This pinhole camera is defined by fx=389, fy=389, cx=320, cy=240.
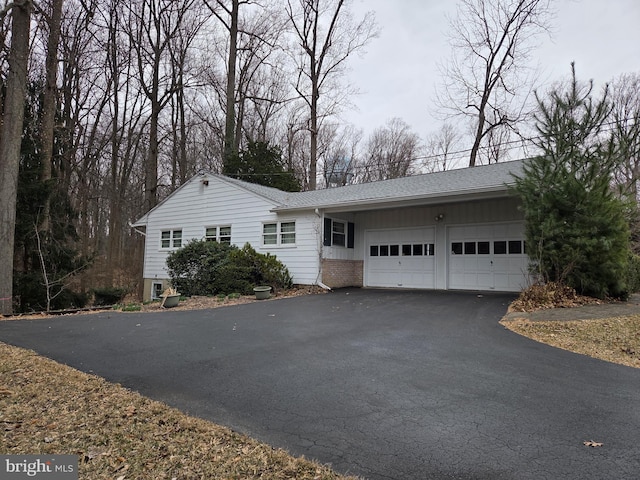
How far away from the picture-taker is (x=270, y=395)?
377cm

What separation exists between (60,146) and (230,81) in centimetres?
1016

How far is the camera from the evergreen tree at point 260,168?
73.3 feet

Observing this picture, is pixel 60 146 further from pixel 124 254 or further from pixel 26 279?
pixel 124 254

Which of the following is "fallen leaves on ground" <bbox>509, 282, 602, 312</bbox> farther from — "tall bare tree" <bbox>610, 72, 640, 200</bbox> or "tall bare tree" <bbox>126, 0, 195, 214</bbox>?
"tall bare tree" <bbox>126, 0, 195, 214</bbox>

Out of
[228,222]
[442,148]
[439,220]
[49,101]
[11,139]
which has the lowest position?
[439,220]

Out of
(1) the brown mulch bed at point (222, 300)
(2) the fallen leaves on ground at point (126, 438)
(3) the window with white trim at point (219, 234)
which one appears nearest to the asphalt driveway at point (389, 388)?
(2) the fallen leaves on ground at point (126, 438)

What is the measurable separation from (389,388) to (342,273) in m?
10.8

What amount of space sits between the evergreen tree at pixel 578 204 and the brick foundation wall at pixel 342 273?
667 cm

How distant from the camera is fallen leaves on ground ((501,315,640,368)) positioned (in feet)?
17.7

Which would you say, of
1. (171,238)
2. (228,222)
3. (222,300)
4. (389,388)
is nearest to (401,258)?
(222,300)

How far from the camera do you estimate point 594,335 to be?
244 inches

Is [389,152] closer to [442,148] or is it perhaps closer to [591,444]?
[442,148]

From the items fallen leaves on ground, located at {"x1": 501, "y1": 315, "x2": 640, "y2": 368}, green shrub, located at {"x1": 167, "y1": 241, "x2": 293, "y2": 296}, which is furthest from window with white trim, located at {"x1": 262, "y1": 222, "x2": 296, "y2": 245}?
fallen leaves on ground, located at {"x1": 501, "y1": 315, "x2": 640, "y2": 368}

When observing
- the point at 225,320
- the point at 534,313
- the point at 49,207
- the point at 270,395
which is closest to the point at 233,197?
the point at 49,207
